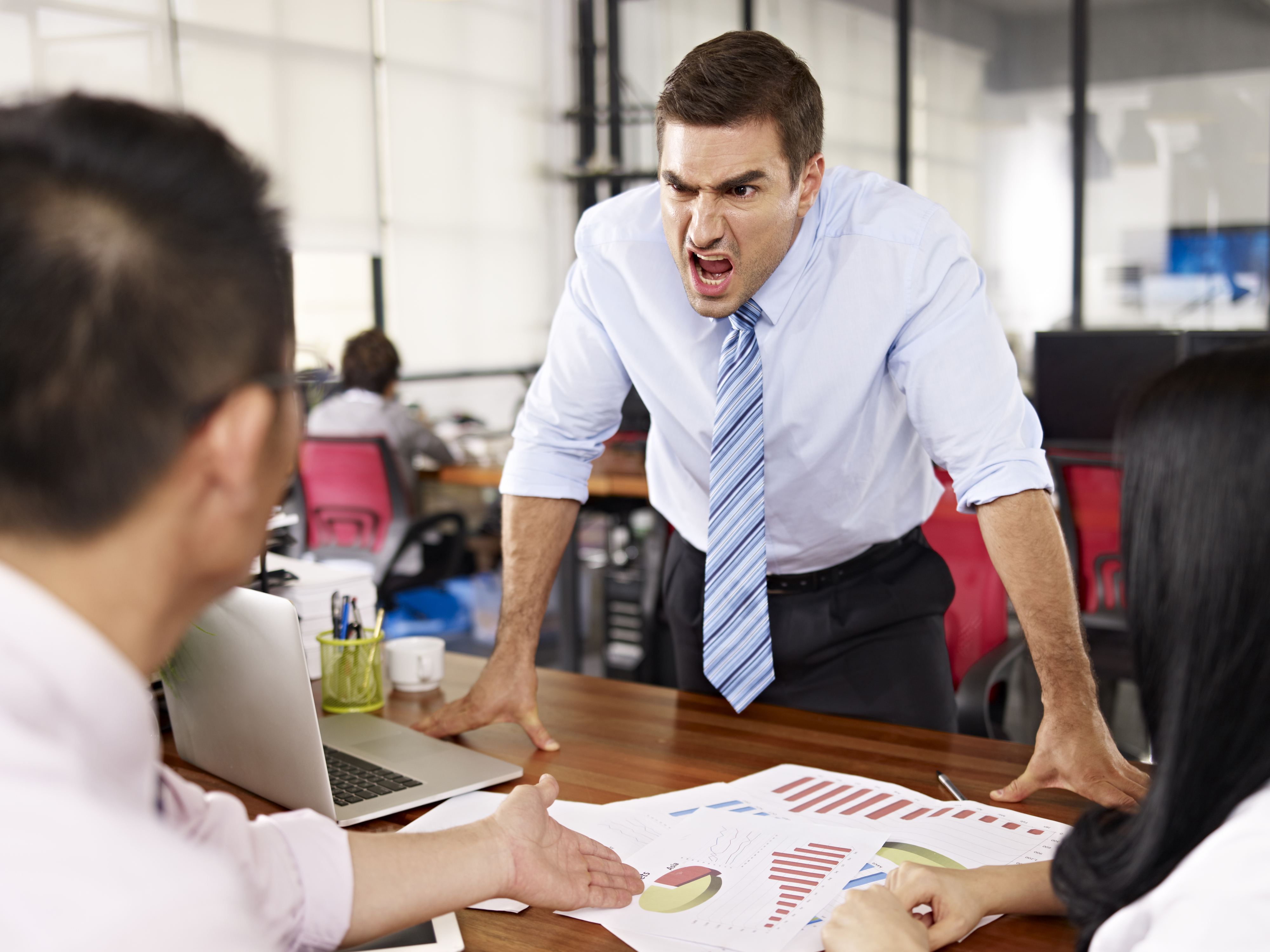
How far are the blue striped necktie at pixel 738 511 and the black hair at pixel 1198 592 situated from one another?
0.88 metres

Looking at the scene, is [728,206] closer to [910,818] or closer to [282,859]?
[910,818]

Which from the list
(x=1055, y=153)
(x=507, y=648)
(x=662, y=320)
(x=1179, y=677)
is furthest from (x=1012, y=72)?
(x=1179, y=677)

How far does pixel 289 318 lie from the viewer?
2.25ft

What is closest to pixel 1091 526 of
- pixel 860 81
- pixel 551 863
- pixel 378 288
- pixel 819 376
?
pixel 819 376

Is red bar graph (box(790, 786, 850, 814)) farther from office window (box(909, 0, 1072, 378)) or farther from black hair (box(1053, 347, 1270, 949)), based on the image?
office window (box(909, 0, 1072, 378))

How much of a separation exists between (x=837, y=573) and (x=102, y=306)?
1351 millimetres

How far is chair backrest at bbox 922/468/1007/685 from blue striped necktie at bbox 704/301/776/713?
462mm

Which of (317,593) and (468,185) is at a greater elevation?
(468,185)

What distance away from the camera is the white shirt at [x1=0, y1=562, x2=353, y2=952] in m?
0.49

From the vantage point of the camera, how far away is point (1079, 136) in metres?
6.51

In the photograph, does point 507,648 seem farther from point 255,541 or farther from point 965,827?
point 255,541

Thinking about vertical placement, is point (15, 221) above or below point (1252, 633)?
above

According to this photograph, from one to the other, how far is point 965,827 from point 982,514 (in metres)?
0.46

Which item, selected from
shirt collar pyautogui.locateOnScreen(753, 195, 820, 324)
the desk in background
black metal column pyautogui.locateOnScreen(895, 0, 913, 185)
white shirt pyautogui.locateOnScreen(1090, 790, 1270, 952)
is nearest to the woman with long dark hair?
white shirt pyautogui.locateOnScreen(1090, 790, 1270, 952)
